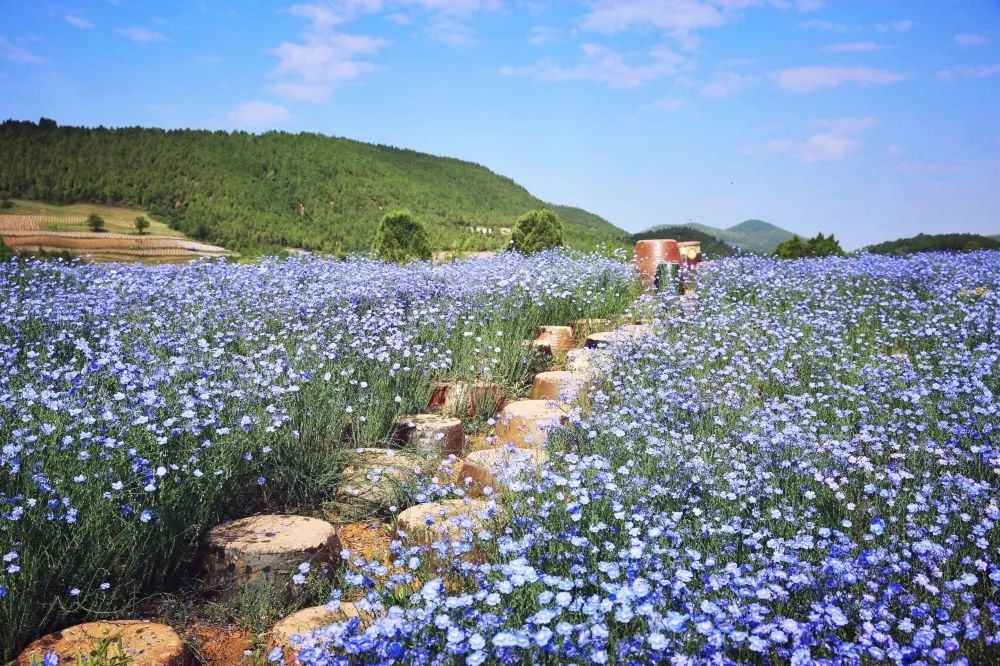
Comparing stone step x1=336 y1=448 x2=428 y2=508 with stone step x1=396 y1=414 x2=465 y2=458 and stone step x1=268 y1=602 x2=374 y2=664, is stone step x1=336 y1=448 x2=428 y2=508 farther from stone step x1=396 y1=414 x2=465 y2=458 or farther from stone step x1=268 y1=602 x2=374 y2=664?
stone step x1=268 y1=602 x2=374 y2=664

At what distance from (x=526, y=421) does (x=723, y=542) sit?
6.99 feet

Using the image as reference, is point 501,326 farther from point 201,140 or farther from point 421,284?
point 201,140

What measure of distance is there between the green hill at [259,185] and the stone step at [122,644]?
15410 mm

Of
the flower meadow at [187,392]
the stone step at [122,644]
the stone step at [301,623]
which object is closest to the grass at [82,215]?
the flower meadow at [187,392]

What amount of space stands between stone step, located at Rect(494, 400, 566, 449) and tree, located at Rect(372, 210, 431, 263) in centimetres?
1032

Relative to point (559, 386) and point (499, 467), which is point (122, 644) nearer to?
point (499, 467)

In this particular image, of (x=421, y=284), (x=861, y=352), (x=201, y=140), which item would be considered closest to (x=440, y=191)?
(x=201, y=140)

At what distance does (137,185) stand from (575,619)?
29771 millimetres

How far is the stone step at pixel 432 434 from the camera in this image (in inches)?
191

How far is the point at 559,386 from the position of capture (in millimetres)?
5836

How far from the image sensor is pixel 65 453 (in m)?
3.44

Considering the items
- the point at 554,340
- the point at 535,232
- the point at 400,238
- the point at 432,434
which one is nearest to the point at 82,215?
the point at 400,238

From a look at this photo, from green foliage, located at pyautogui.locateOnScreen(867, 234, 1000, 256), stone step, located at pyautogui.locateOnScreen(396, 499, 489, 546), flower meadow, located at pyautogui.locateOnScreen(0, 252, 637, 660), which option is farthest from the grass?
green foliage, located at pyautogui.locateOnScreen(867, 234, 1000, 256)

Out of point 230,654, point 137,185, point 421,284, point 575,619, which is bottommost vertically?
point 230,654
